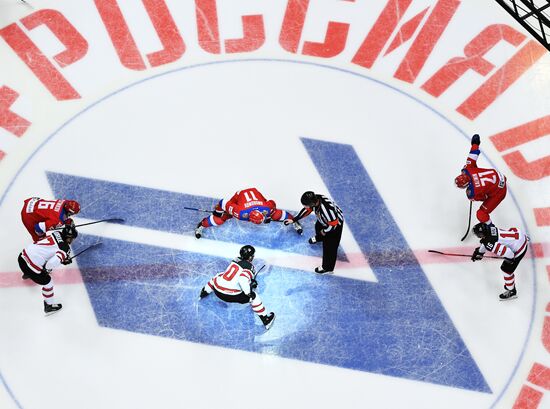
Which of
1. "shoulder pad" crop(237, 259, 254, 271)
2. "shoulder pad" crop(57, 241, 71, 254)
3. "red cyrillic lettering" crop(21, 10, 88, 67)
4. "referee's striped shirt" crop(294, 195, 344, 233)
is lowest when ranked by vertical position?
"shoulder pad" crop(57, 241, 71, 254)

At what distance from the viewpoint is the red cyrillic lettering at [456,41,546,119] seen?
11.1 metres

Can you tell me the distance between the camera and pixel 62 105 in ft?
36.6

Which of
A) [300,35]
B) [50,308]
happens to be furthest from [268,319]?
[300,35]

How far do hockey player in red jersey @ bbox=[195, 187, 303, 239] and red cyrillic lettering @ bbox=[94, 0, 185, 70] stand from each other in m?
3.71

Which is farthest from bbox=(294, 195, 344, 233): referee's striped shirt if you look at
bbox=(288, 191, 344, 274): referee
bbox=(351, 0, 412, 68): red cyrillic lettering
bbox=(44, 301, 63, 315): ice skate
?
bbox=(351, 0, 412, 68): red cyrillic lettering

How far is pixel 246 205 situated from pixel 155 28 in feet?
15.8

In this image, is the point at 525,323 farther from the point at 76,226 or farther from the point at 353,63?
the point at 76,226

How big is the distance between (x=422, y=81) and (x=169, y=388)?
664 cm

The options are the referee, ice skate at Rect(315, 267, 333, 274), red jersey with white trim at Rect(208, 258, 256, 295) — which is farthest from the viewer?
ice skate at Rect(315, 267, 333, 274)

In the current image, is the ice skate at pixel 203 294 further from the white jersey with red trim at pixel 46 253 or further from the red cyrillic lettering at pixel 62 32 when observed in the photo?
the red cyrillic lettering at pixel 62 32

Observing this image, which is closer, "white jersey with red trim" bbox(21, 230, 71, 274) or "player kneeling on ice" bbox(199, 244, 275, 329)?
"player kneeling on ice" bbox(199, 244, 275, 329)

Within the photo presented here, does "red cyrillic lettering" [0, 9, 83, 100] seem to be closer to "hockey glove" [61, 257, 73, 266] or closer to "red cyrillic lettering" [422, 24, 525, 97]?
"hockey glove" [61, 257, 73, 266]

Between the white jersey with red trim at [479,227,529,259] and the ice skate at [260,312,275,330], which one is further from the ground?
the white jersey with red trim at [479,227,529,259]

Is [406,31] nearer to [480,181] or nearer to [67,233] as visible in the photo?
[480,181]
